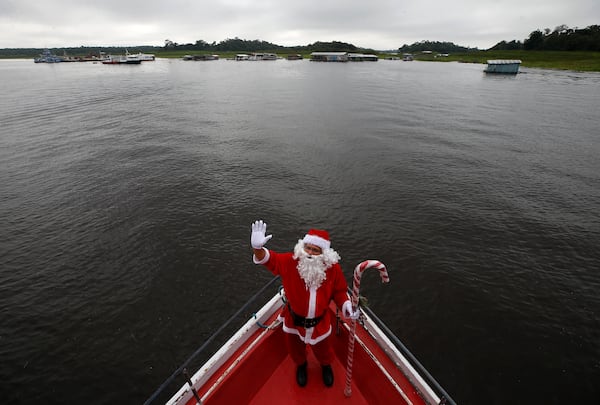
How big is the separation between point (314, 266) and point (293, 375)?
8.94ft

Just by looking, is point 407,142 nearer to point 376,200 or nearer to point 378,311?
point 376,200

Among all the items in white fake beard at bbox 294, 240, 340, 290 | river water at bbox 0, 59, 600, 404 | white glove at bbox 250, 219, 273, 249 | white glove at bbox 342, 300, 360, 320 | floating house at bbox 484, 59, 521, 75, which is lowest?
river water at bbox 0, 59, 600, 404

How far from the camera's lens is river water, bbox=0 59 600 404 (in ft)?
29.6

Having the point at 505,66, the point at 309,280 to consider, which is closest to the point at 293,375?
the point at 309,280

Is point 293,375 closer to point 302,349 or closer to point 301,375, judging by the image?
point 301,375

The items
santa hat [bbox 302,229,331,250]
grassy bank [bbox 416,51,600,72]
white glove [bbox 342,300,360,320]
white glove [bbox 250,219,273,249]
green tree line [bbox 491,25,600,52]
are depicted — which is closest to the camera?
white glove [bbox 342,300,360,320]

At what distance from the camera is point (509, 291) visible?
11555 millimetres

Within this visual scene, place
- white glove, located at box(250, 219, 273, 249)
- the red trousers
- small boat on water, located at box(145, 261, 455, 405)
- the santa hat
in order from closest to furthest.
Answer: white glove, located at box(250, 219, 273, 249), the santa hat, small boat on water, located at box(145, 261, 455, 405), the red trousers

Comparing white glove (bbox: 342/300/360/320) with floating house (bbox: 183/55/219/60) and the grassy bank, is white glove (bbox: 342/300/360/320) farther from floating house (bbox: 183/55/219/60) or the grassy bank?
floating house (bbox: 183/55/219/60)

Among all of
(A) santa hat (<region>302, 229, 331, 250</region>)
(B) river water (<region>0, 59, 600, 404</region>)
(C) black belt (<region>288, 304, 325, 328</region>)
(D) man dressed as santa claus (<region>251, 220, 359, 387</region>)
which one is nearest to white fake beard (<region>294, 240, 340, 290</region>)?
(D) man dressed as santa claus (<region>251, 220, 359, 387</region>)

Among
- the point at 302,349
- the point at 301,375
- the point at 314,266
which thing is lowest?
the point at 301,375

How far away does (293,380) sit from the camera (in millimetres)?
5746

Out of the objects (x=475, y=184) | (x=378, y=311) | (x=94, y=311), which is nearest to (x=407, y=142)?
(x=475, y=184)

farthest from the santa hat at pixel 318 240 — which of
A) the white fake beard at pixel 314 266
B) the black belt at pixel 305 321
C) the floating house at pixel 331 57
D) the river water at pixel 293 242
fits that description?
the floating house at pixel 331 57
